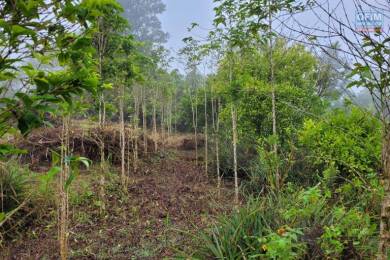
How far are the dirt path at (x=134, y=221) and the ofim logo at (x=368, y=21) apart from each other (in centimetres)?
246

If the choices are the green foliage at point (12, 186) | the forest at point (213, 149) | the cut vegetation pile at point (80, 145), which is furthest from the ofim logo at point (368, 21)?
the cut vegetation pile at point (80, 145)

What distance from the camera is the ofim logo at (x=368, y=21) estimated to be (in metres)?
1.82

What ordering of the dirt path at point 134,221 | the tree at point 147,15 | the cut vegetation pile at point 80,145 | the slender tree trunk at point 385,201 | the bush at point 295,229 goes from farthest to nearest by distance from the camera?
1. the tree at point 147,15
2. the cut vegetation pile at point 80,145
3. the dirt path at point 134,221
4. the bush at point 295,229
5. the slender tree trunk at point 385,201

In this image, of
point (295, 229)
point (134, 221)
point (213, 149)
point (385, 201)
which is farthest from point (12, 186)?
point (213, 149)

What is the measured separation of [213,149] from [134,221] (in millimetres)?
4561

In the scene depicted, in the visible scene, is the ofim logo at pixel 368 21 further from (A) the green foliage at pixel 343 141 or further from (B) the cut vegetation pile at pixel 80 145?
(B) the cut vegetation pile at pixel 80 145

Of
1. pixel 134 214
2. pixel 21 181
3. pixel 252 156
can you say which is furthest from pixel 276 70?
pixel 21 181

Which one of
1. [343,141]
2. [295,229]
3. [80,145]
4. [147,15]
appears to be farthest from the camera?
[147,15]

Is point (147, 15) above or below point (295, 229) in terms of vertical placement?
above

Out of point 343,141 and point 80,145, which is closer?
point 343,141

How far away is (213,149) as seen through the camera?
368 inches

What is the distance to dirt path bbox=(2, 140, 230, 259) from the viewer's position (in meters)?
3.98

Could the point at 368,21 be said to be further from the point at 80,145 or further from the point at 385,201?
the point at 80,145

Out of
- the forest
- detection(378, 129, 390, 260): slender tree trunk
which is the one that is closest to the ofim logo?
the forest
